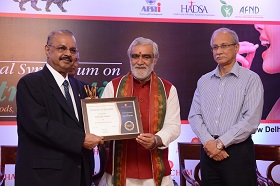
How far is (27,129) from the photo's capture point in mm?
2430

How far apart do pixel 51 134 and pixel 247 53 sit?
282 centimetres

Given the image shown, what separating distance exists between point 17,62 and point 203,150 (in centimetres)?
221

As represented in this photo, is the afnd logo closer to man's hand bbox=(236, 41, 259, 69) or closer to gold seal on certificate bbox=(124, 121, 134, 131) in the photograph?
man's hand bbox=(236, 41, 259, 69)

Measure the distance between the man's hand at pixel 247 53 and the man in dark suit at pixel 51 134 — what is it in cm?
247

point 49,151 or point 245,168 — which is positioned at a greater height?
point 49,151

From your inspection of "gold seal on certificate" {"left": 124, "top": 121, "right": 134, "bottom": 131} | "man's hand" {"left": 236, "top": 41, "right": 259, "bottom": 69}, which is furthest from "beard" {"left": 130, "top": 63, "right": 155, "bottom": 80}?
"man's hand" {"left": 236, "top": 41, "right": 259, "bottom": 69}

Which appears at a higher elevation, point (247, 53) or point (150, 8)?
point (150, 8)

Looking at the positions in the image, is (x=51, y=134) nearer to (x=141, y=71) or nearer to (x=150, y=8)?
(x=141, y=71)

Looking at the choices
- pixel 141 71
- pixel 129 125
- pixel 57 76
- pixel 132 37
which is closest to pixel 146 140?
pixel 129 125

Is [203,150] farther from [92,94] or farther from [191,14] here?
[191,14]

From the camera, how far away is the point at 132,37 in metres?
4.31

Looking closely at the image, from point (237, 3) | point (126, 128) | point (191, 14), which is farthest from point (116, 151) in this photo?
point (237, 3)

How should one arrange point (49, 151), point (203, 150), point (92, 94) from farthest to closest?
point (203, 150) → point (92, 94) → point (49, 151)

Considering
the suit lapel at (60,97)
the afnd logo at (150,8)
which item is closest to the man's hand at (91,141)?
the suit lapel at (60,97)
